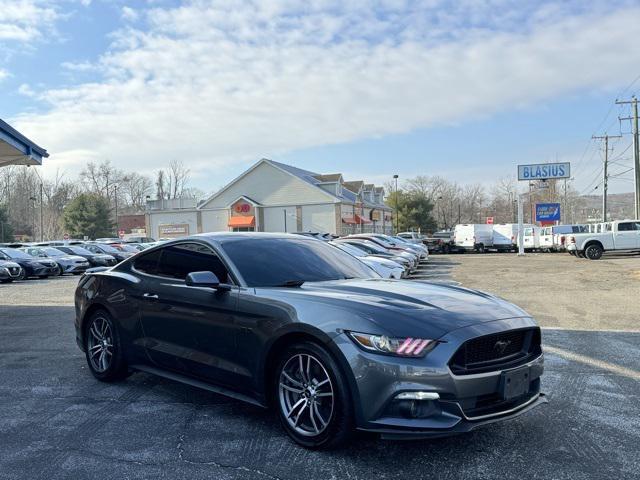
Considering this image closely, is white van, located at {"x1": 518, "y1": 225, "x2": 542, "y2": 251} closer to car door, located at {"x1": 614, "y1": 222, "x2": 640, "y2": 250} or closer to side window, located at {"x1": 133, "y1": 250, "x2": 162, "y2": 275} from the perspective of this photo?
car door, located at {"x1": 614, "y1": 222, "x2": 640, "y2": 250}

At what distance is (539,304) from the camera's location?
11.4m

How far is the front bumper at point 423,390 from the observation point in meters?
3.37

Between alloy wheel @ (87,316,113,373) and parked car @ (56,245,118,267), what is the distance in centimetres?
2361

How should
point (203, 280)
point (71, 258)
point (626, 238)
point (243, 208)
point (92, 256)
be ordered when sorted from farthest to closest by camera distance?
point (243, 208), point (626, 238), point (92, 256), point (71, 258), point (203, 280)

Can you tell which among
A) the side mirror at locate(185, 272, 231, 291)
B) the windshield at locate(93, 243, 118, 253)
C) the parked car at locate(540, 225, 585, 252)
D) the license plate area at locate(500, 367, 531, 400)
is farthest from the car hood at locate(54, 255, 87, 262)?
the parked car at locate(540, 225, 585, 252)

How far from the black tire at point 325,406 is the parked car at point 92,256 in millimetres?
26299

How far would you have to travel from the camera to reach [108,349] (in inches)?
224

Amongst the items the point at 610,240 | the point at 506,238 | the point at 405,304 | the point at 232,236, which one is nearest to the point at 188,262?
the point at 232,236

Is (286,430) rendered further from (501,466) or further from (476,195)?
(476,195)

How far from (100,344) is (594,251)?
28.0m

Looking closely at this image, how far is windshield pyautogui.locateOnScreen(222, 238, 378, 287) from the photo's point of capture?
4.60m

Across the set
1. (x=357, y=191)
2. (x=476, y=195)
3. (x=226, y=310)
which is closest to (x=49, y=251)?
(x=226, y=310)

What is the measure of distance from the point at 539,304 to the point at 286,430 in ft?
29.1

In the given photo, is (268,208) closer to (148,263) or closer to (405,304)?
(148,263)
